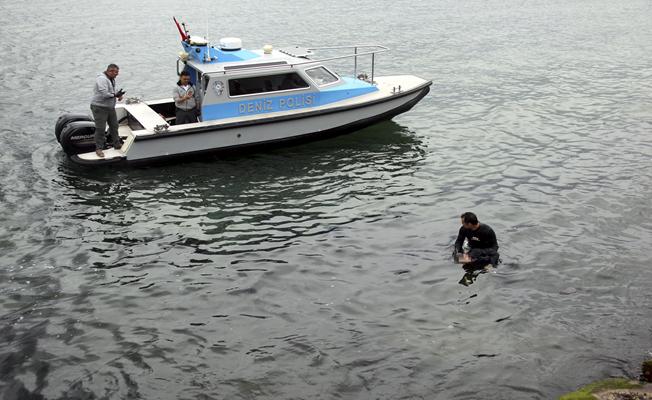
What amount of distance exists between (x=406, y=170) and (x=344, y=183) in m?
1.86

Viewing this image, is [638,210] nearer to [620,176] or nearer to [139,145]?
[620,176]

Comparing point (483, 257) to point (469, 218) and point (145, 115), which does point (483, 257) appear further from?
point (145, 115)

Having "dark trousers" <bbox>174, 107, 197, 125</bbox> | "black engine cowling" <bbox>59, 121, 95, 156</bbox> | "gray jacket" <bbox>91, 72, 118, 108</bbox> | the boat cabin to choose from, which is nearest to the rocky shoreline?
the boat cabin

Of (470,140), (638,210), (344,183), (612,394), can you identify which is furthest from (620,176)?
(612,394)

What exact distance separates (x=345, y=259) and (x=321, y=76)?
23.3 ft

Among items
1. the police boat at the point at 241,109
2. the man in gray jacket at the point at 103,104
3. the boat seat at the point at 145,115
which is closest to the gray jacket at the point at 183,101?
the police boat at the point at 241,109

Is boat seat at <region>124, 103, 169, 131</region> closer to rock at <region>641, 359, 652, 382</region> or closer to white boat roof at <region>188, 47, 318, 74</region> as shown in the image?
white boat roof at <region>188, 47, 318, 74</region>

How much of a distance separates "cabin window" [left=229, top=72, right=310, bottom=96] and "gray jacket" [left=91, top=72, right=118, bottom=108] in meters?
2.96

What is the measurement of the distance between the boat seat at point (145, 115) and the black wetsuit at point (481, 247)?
8374mm

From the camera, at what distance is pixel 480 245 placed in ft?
39.7

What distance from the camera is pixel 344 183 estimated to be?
16.1m

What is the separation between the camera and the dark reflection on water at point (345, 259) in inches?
374

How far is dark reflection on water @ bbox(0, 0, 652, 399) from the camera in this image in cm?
951

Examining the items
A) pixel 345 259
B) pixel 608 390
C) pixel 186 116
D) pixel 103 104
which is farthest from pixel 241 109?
pixel 608 390
